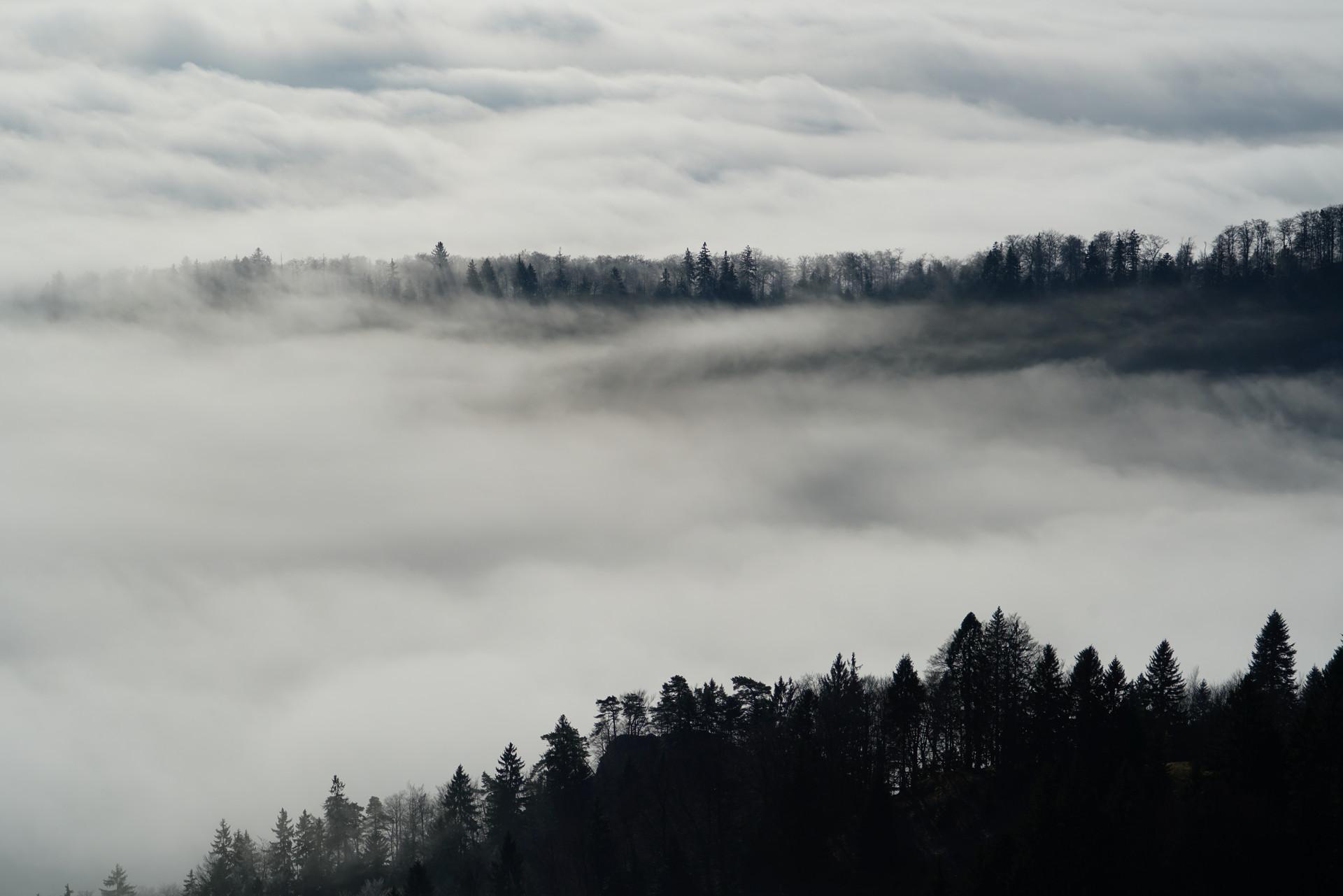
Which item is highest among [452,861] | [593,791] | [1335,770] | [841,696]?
[1335,770]

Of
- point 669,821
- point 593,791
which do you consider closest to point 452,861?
point 593,791

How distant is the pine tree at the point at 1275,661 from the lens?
91075mm

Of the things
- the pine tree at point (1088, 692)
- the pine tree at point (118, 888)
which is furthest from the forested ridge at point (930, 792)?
the pine tree at point (118, 888)

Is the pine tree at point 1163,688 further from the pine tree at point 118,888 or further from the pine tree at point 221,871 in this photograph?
the pine tree at point 118,888

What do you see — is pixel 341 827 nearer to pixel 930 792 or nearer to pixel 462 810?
pixel 462 810

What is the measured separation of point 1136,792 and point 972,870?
429 inches

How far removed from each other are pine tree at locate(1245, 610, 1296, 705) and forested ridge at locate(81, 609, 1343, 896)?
18cm

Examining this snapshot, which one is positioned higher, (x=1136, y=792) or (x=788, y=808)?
(x=1136, y=792)

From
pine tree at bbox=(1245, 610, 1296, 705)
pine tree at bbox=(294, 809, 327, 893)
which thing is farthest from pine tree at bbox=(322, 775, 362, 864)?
pine tree at bbox=(1245, 610, 1296, 705)

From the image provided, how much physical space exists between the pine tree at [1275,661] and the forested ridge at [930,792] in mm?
177

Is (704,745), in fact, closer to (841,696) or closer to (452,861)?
(841,696)

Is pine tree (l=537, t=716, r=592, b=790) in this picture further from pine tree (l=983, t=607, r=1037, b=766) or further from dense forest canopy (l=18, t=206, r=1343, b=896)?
pine tree (l=983, t=607, r=1037, b=766)

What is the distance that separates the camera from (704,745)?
316 feet

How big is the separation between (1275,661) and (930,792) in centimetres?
2566
